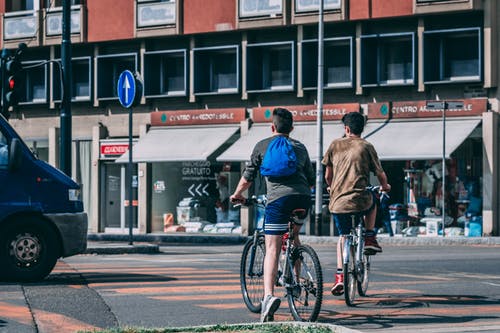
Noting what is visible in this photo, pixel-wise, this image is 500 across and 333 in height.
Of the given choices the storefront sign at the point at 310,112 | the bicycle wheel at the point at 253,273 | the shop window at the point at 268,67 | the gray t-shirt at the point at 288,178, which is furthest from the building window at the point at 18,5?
the gray t-shirt at the point at 288,178

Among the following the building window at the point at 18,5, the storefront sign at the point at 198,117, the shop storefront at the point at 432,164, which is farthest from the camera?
the building window at the point at 18,5

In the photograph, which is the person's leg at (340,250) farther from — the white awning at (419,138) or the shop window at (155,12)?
the shop window at (155,12)

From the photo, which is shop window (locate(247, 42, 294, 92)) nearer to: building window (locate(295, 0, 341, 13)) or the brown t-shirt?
building window (locate(295, 0, 341, 13))

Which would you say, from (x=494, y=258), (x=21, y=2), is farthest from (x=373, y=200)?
(x=21, y=2)

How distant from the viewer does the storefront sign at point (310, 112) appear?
117 ft

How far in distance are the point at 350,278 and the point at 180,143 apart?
86.9 feet

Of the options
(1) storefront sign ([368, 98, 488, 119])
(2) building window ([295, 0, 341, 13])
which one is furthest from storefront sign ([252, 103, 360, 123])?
(2) building window ([295, 0, 341, 13])

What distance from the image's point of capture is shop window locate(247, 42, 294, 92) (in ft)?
121

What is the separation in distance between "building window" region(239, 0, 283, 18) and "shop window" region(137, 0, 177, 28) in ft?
8.46

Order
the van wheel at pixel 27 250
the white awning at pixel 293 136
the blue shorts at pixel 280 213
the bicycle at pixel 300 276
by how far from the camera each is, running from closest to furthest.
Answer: the bicycle at pixel 300 276, the blue shorts at pixel 280 213, the van wheel at pixel 27 250, the white awning at pixel 293 136

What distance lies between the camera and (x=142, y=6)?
39438mm

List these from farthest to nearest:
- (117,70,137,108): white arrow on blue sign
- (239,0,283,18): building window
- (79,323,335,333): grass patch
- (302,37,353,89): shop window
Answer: (239,0,283,18): building window, (302,37,353,89): shop window, (117,70,137,108): white arrow on blue sign, (79,323,335,333): grass patch

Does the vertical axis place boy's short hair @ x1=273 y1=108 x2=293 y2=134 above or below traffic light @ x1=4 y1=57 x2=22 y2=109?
below

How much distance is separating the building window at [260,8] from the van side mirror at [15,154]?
74.6 feet
